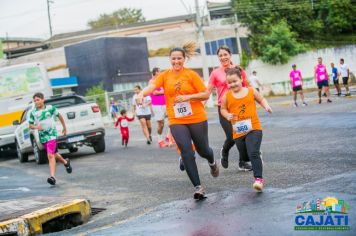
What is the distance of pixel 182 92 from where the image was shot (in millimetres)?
7777

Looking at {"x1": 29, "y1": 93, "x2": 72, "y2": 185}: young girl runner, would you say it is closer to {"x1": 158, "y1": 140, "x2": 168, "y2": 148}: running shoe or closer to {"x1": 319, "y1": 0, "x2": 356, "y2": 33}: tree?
{"x1": 158, "y1": 140, "x2": 168, "y2": 148}: running shoe

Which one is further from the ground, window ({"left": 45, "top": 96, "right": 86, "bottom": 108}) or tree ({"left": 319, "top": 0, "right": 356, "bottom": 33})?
tree ({"left": 319, "top": 0, "right": 356, "bottom": 33})

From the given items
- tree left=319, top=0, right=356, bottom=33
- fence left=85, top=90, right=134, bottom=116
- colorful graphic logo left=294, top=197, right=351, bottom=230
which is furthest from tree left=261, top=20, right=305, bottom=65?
colorful graphic logo left=294, top=197, right=351, bottom=230

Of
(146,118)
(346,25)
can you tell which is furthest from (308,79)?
(146,118)

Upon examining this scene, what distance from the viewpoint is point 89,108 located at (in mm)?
16984

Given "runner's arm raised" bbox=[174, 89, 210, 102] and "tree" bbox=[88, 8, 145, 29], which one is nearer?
"runner's arm raised" bbox=[174, 89, 210, 102]

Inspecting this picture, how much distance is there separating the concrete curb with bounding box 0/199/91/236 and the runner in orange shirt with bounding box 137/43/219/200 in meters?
1.48

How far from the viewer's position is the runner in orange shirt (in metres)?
7.65

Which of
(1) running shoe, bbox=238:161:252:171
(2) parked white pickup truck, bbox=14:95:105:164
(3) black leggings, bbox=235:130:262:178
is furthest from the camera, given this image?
(2) parked white pickup truck, bbox=14:95:105:164

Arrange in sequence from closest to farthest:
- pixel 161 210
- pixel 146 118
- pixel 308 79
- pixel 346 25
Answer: pixel 161 210 < pixel 146 118 < pixel 308 79 < pixel 346 25

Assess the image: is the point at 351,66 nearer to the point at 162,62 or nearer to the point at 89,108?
the point at 162,62

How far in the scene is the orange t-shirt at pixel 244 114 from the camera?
7.65m

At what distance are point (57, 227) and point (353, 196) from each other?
146 inches

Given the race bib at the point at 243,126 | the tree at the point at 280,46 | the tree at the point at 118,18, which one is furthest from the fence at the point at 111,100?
the tree at the point at 118,18
